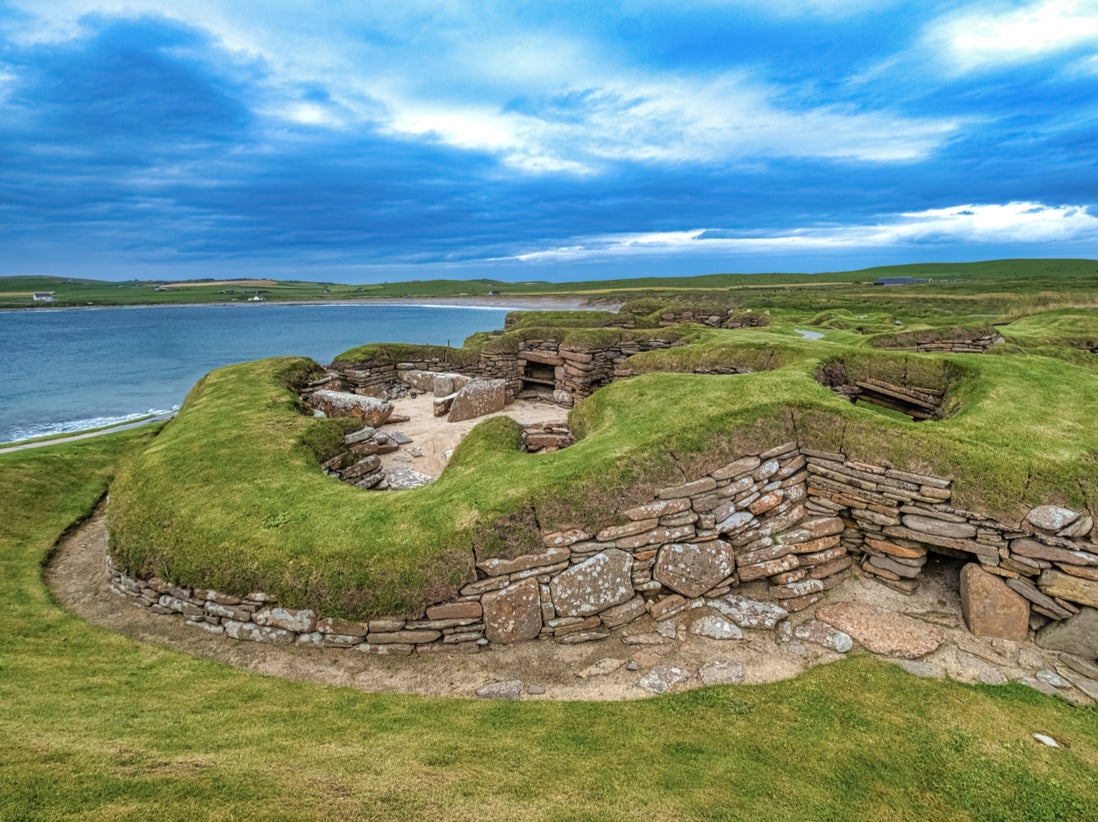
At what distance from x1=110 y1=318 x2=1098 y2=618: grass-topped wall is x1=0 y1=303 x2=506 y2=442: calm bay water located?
999 inches

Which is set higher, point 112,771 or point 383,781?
point 112,771

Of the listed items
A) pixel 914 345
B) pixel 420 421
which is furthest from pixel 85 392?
pixel 914 345

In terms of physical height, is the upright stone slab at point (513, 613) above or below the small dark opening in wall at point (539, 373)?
below

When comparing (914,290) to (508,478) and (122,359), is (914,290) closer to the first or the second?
(508,478)

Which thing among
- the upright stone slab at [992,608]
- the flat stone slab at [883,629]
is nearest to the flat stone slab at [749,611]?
the flat stone slab at [883,629]

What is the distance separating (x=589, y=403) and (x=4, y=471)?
16.8 metres

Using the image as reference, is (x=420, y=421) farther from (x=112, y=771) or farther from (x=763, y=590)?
(x=112, y=771)

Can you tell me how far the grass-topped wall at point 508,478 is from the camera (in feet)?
26.0

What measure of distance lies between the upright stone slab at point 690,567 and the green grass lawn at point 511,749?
1.76 m

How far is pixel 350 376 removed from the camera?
23625mm

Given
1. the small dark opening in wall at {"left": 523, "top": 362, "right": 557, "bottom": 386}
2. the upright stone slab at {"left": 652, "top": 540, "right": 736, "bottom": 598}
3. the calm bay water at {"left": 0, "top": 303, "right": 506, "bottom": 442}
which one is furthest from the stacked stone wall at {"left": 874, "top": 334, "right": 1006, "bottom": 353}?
the calm bay water at {"left": 0, "top": 303, "right": 506, "bottom": 442}

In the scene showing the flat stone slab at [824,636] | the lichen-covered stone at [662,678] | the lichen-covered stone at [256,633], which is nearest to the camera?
the lichen-covered stone at [662,678]

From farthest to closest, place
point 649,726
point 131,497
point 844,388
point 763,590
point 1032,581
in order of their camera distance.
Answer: point 844,388
point 131,497
point 763,590
point 1032,581
point 649,726

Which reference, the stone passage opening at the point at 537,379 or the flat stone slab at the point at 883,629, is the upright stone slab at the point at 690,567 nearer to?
the flat stone slab at the point at 883,629
